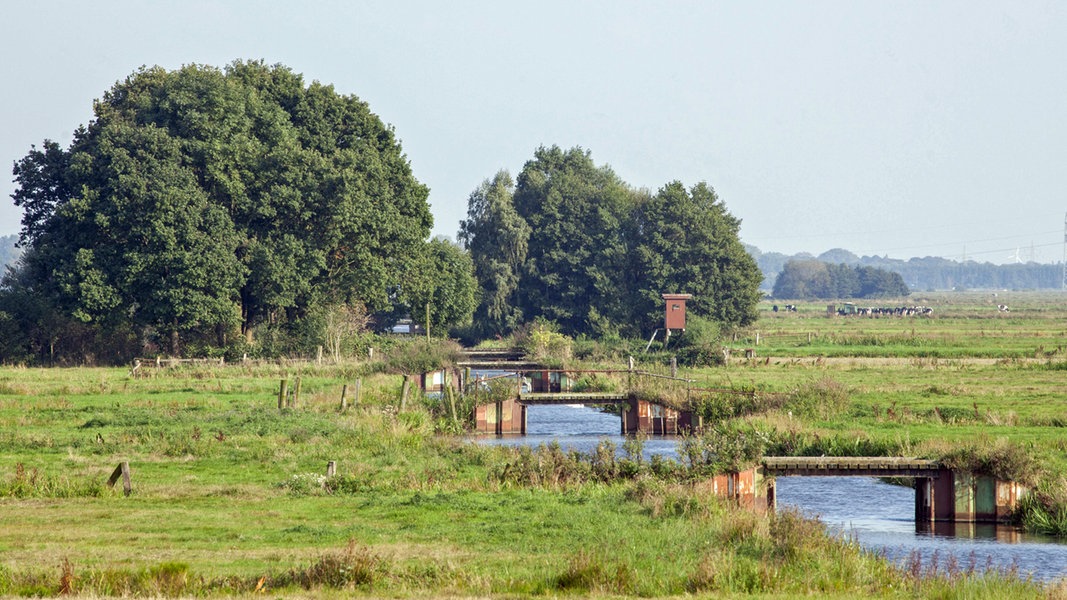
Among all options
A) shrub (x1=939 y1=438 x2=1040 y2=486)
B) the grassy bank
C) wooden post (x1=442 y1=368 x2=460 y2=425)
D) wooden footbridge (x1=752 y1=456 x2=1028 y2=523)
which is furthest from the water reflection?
wooden post (x1=442 y1=368 x2=460 y2=425)

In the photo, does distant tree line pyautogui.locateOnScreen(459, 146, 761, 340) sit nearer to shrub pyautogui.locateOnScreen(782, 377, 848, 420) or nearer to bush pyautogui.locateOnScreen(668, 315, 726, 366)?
bush pyautogui.locateOnScreen(668, 315, 726, 366)

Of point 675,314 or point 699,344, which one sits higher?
point 675,314

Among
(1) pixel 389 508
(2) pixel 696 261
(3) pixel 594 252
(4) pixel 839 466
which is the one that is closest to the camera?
(1) pixel 389 508

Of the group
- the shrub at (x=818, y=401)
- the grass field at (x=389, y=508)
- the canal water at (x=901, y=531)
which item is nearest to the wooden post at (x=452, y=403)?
the grass field at (x=389, y=508)

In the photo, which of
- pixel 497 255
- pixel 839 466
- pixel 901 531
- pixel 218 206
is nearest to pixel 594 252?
pixel 497 255

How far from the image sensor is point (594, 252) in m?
107

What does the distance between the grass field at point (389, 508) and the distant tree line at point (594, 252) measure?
1730 inches

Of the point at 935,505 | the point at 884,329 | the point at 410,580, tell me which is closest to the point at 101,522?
the point at 410,580

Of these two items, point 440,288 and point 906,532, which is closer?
point 906,532

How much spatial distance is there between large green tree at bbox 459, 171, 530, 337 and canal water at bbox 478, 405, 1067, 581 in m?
56.3

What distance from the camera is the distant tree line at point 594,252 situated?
10081 centimetres

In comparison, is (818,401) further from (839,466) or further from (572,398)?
(572,398)

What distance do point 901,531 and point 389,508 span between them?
14.0m

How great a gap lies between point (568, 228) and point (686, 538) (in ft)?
278
